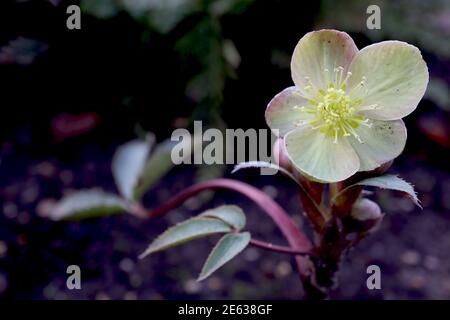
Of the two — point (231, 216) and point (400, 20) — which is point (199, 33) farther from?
point (231, 216)

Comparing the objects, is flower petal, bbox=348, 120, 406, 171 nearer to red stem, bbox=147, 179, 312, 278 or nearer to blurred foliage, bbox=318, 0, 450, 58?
red stem, bbox=147, 179, 312, 278

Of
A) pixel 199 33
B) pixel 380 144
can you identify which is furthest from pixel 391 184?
pixel 199 33

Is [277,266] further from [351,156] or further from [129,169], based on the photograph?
[351,156]

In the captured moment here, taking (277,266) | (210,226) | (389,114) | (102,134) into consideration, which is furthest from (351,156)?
(102,134)

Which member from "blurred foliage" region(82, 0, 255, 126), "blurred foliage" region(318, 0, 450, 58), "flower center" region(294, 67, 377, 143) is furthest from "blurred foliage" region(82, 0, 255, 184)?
"flower center" region(294, 67, 377, 143)
